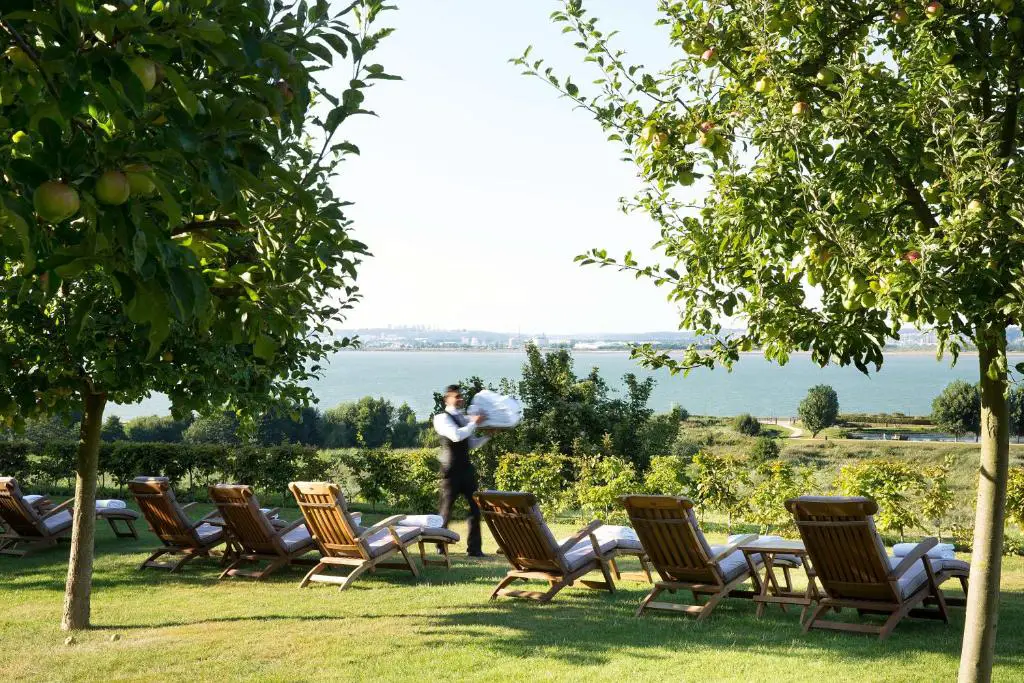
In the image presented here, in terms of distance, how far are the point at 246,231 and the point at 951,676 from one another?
4.44 m

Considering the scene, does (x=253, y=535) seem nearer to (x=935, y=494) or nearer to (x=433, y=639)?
(x=433, y=639)

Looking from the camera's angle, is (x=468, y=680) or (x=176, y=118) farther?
(x=468, y=680)

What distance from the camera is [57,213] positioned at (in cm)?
183

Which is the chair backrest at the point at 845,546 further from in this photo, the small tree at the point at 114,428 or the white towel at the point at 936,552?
the small tree at the point at 114,428

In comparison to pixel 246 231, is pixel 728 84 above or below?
above

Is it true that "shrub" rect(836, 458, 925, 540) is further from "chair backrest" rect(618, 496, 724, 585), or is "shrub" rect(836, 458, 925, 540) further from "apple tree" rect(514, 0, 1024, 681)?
"apple tree" rect(514, 0, 1024, 681)

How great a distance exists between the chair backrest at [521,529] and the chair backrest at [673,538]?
0.78 metres

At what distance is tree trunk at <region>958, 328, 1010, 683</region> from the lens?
14.5 feet

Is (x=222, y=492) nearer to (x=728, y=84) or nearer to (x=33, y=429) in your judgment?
(x=728, y=84)

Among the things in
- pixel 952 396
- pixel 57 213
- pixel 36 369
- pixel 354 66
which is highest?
pixel 354 66

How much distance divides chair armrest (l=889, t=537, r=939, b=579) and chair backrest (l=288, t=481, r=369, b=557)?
4405 millimetres

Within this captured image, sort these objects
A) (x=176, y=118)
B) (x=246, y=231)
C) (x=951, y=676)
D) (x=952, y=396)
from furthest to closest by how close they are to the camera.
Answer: (x=952, y=396) → (x=951, y=676) → (x=246, y=231) → (x=176, y=118)

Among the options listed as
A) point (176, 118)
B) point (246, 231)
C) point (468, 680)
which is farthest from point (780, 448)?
point (176, 118)

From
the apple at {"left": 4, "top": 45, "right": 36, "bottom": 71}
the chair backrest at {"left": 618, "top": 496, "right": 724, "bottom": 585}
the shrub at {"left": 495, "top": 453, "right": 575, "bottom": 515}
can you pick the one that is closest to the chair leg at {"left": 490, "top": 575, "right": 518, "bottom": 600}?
the chair backrest at {"left": 618, "top": 496, "right": 724, "bottom": 585}
